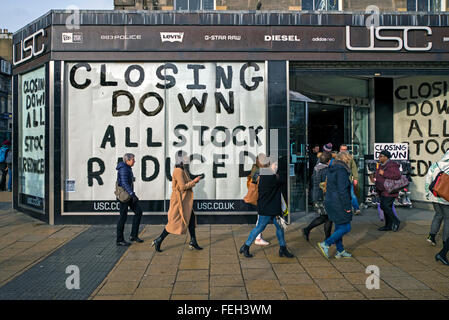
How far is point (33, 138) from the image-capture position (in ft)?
31.5

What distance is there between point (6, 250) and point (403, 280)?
21.3 ft

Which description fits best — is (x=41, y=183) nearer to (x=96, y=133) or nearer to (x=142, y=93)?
(x=96, y=133)

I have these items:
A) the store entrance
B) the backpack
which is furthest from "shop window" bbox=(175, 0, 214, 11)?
the backpack

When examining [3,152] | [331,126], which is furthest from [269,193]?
[3,152]

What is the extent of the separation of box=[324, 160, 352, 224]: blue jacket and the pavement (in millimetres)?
754

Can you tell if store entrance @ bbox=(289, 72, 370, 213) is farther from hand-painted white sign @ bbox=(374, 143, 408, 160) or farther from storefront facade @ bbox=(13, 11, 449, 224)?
storefront facade @ bbox=(13, 11, 449, 224)

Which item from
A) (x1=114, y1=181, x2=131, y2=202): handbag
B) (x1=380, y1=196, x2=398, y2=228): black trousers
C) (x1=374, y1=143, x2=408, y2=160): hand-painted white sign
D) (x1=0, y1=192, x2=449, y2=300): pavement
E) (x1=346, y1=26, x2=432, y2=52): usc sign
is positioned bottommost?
(x1=0, y1=192, x2=449, y2=300): pavement

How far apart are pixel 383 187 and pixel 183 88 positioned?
198 inches

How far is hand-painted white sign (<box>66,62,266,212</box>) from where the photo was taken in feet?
28.1

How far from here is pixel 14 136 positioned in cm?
1021

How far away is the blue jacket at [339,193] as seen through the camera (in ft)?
18.5

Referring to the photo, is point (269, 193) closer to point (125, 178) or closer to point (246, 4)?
point (125, 178)

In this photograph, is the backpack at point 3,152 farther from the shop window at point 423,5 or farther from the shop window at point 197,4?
the shop window at point 423,5

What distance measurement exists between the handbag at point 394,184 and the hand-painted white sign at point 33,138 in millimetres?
8028
